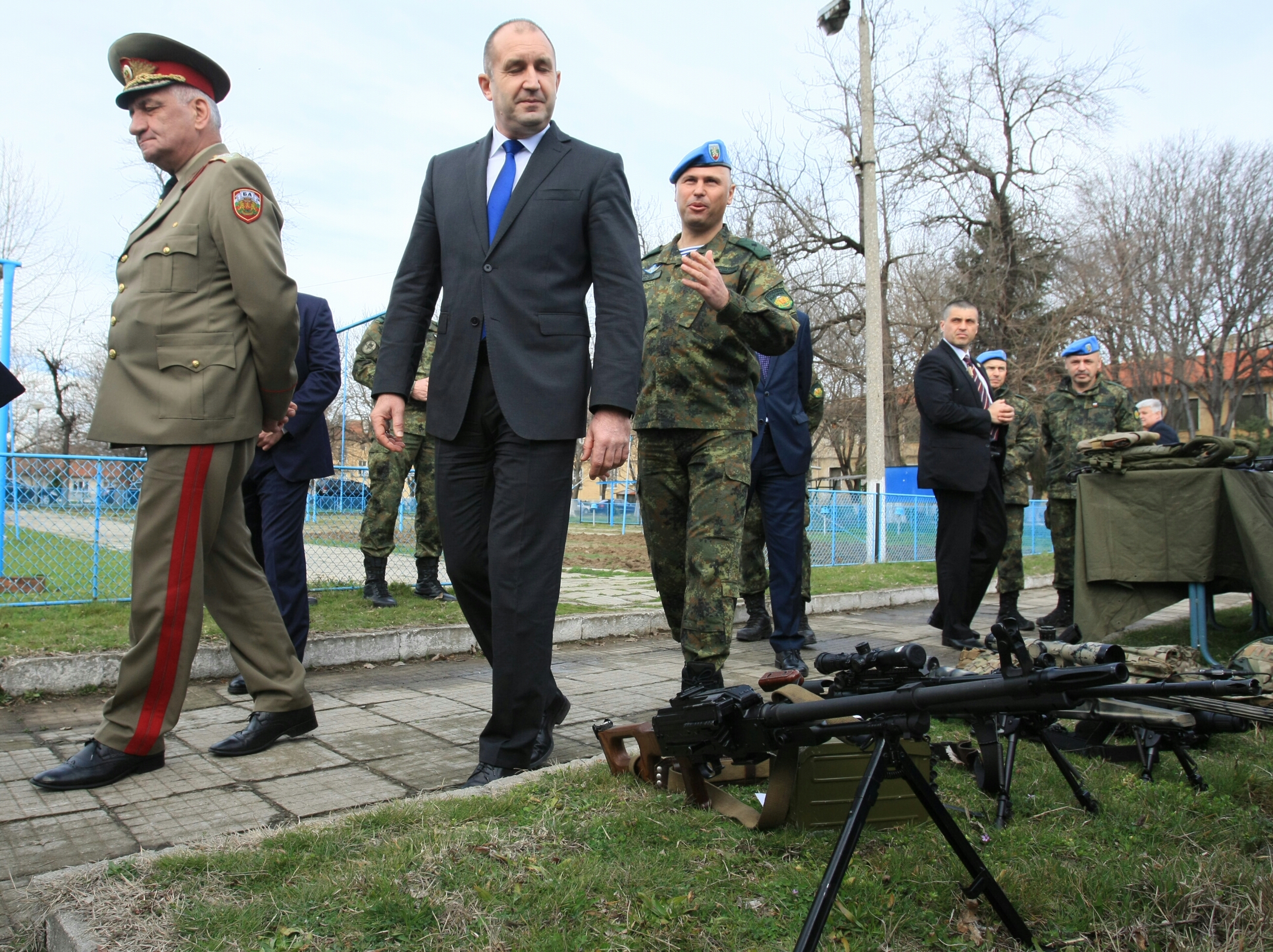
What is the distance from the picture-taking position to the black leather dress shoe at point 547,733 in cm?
296

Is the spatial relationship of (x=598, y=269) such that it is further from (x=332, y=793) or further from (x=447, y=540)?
(x=332, y=793)

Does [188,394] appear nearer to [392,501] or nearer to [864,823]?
[864,823]

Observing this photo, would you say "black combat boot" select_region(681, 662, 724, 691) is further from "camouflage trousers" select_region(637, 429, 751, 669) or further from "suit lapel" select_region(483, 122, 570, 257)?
"suit lapel" select_region(483, 122, 570, 257)

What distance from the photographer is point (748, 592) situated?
629 cm

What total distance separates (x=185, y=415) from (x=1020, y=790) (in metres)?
2.80

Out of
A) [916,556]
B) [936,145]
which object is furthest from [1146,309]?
[916,556]

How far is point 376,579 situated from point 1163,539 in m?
4.83

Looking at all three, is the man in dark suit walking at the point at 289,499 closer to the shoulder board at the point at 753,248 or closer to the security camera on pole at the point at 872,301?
the shoulder board at the point at 753,248

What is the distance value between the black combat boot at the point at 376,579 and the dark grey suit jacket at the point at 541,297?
344 cm

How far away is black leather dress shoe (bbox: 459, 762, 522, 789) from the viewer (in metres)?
2.75

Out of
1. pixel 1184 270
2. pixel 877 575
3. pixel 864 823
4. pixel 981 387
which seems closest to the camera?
pixel 864 823

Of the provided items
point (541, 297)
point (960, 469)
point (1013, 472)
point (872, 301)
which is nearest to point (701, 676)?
point (541, 297)

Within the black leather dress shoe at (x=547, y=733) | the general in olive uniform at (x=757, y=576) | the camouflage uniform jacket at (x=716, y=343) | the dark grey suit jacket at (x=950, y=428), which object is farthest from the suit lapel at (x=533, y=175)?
the dark grey suit jacket at (x=950, y=428)

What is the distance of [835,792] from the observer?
2211 mm
